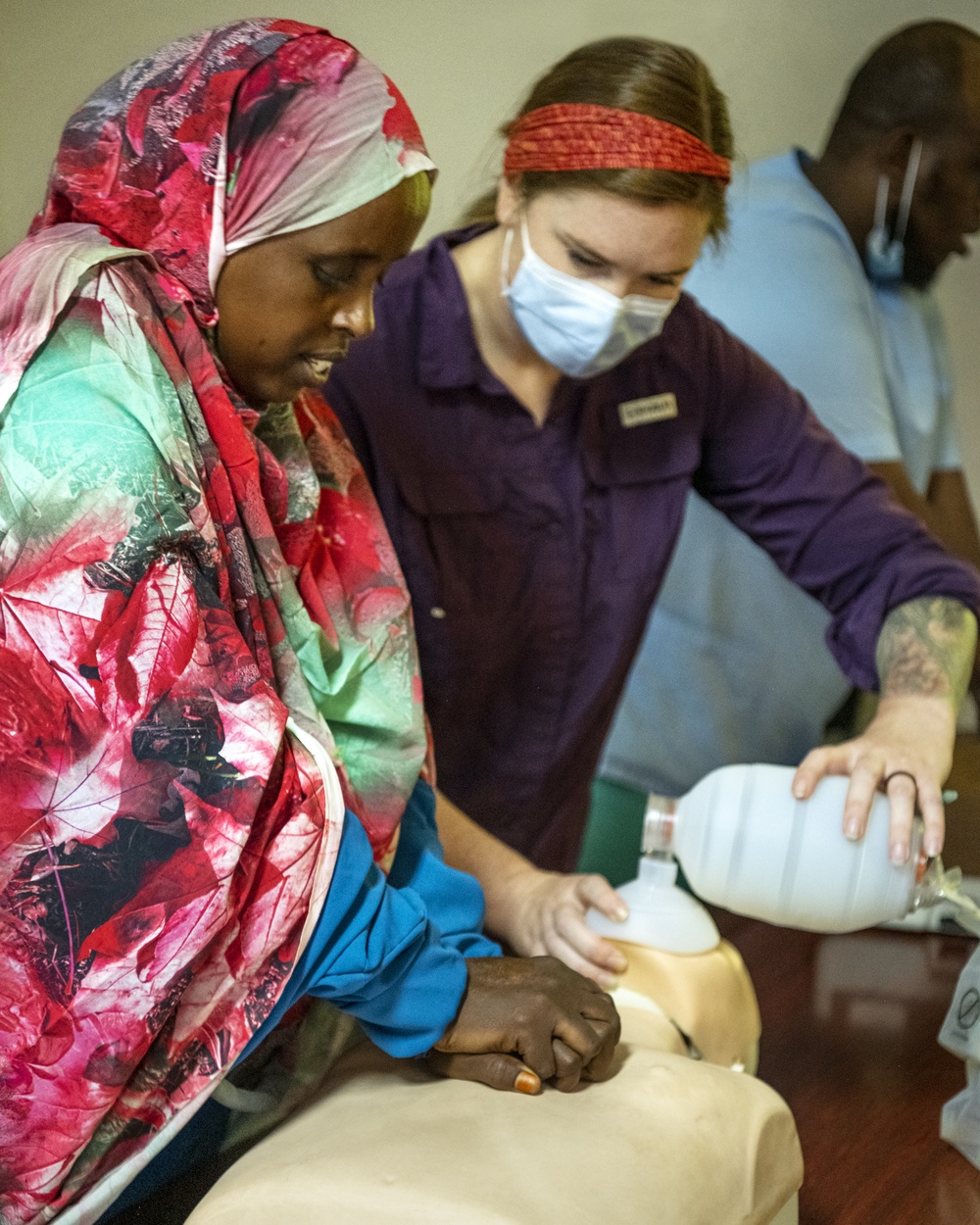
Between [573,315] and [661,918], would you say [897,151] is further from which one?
[661,918]

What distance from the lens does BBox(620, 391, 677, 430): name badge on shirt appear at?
131 centimetres

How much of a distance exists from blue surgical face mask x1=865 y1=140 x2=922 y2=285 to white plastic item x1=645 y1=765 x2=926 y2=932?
35.5 inches

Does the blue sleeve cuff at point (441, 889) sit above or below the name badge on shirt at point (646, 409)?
below

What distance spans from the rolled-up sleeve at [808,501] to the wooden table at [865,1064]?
276 millimetres

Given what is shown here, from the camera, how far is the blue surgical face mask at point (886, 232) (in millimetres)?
1618

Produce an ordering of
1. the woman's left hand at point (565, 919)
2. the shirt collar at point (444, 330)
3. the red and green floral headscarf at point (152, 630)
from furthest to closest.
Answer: the shirt collar at point (444, 330)
the woman's left hand at point (565, 919)
the red and green floral headscarf at point (152, 630)

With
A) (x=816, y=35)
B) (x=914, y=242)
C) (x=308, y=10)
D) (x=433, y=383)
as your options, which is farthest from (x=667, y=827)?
(x=816, y=35)

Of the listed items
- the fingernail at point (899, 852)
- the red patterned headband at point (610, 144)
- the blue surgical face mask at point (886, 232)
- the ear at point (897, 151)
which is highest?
the red patterned headband at point (610, 144)

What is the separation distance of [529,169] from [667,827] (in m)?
0.56

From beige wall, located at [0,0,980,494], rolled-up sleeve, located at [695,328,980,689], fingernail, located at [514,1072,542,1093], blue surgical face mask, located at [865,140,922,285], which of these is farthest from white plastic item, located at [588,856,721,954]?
blue surgical face mask, located at [865,140,922,285]

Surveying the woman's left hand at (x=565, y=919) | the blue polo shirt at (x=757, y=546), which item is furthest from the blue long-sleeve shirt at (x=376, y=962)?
the blue polo shirt at (x=757, y=546)

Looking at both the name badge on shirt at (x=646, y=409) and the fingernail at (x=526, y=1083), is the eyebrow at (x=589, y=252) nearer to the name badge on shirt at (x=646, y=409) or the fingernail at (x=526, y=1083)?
the name badge on shirt at (x=646, y=409)

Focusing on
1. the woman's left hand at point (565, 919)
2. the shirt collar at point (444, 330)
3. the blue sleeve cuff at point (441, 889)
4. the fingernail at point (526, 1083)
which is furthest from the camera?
the shirt collar at point (444, 330)

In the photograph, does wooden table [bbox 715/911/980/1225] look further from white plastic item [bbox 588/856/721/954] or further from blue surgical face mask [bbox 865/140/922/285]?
blue surgical face mask [bbox 865/140/922/285]
